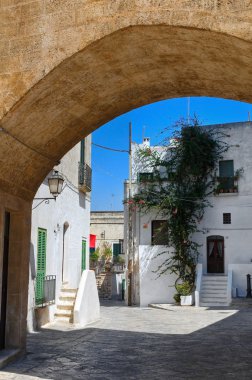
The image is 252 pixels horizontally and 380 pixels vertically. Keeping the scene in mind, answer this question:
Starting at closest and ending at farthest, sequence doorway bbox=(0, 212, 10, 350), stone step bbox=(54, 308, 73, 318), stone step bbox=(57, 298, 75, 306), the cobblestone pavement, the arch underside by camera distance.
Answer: the arch underside
the cobblestone pavement
doorway bbox=(0, 212, 10, 350)
stone step bbox=(54, 308, 73, 318)
stone step bbox=(57, 298, 75, 306)

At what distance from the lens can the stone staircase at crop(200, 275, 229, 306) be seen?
18109 mm

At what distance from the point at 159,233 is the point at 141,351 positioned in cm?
1209

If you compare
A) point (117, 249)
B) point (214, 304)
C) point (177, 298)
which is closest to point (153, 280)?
point (177, 298)

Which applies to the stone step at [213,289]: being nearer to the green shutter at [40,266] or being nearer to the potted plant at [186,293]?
the potted plant at [186,293]

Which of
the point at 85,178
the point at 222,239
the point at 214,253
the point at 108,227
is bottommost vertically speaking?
the point at 214,253

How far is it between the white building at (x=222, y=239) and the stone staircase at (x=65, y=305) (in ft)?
22.8

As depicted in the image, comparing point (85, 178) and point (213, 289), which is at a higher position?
point (85, 178)

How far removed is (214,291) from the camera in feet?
61.3

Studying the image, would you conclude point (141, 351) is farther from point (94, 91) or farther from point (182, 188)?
point (182, 188)

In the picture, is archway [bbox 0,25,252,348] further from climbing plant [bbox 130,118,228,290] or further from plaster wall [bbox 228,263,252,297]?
plaster wall [bbox 228,263,252,297]

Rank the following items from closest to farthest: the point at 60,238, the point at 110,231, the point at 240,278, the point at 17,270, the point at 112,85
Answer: the point at 112,85 → the point at 17,270 → the point at 60,238 → the point at 240,278 → the point at 110,231

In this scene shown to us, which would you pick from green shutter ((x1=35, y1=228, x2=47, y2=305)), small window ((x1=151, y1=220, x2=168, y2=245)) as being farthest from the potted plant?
green shutter ((x1=35, y1=228, x2=47, y2=305))

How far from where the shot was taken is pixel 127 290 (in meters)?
20.2

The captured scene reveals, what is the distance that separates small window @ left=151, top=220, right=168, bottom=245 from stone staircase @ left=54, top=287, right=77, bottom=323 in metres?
7.64
